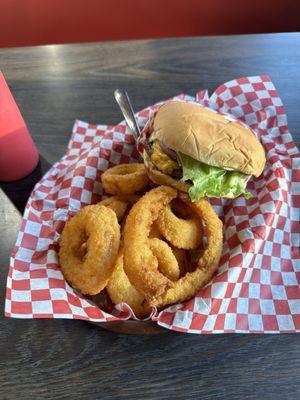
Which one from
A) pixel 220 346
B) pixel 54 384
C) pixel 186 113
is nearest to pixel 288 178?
pixel 186 113

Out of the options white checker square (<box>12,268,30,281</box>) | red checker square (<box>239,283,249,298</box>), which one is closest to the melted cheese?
red checker square (<box>239,283,249,298</box>)

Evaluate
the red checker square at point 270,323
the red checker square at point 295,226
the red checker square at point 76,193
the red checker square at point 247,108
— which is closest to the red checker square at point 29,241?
the red checker square at point 76,193

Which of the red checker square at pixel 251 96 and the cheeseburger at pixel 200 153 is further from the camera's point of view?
the red checker square at pixel 251 96

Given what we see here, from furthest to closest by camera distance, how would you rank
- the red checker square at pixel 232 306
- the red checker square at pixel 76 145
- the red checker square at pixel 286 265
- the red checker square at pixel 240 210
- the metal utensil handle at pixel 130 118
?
the red checker square at pixel 76 145, the metal utensil handle at pixel 130 118, the red checker square at pixel 240 210, the red checker square at pixel 286 265, the red checker square at pixel 232 306

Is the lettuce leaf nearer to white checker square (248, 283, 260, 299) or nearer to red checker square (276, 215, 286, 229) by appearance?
red checker square (276, 215, 286, 229)

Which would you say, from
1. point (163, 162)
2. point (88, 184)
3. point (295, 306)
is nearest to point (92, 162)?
point (88, 184)

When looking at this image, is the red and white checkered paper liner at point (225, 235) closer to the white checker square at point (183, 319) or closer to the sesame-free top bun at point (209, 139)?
the white checker square at point (183, 319)

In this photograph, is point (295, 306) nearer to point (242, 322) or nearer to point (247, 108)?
point (242, 322)
